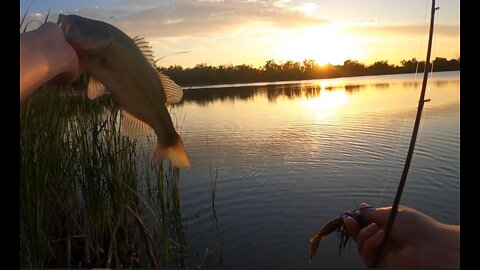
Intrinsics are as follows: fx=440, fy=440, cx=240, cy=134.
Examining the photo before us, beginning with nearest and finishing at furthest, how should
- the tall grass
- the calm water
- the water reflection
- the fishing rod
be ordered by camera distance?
1. the fishing rod
2. the tall grass
3. the calm water
4. the water reflection

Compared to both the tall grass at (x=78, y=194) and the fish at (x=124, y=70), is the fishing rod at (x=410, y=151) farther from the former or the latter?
the tall grass at (x=78, y=194)

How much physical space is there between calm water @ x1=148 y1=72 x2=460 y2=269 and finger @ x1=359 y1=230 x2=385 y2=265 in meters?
1.71

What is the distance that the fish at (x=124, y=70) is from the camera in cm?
240

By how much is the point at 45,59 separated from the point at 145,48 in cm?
78

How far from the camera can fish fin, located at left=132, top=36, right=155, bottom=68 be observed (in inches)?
106

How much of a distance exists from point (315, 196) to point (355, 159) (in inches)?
104

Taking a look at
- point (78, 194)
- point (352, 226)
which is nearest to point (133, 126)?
point (352, 226)

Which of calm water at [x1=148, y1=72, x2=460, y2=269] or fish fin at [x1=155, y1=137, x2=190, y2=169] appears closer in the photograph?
fish fin at [x1=155, y1=137, x2=190, y2=169]

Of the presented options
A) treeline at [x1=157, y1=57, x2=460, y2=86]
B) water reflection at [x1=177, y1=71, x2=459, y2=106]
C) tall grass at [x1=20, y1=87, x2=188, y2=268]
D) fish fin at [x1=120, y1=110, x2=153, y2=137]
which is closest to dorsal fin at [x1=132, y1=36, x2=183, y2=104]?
fish fin at [x1=120, y1=110, x2=153, y2=137]

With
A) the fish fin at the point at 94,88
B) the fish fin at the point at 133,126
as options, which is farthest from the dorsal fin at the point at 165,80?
the fish fin at the point at 94,88

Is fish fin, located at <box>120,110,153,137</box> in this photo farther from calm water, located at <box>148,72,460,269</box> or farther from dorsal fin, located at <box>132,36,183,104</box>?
calm water, located at <box>148,72,460,269</box>
